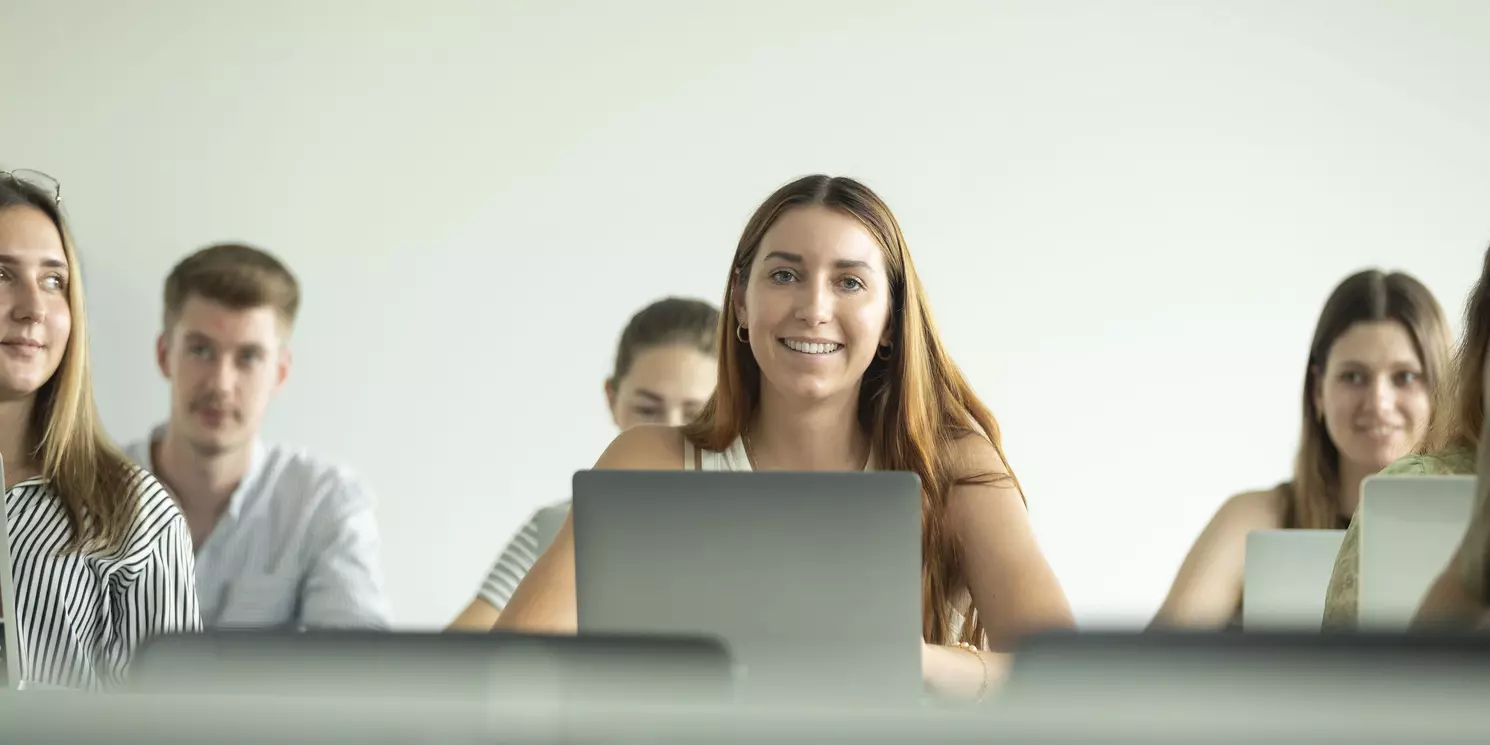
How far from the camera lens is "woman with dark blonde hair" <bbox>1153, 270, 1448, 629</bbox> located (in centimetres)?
293

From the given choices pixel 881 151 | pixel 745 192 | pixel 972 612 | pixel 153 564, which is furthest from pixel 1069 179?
pixel 153 564

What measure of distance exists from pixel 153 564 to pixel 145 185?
3.29 metres

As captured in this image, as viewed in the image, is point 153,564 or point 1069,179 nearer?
point 153,564

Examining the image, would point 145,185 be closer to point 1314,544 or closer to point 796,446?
point 796,446

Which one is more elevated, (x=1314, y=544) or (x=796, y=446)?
(x=796, y=446)

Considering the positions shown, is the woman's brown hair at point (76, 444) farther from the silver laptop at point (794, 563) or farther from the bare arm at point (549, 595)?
the silver laptop at point (794, 563)

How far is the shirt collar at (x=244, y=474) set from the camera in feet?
10.4

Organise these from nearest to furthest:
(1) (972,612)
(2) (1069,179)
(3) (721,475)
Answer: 1. (3) (721,475)
2. (1) (972,612)
3. (2) (1069,179)

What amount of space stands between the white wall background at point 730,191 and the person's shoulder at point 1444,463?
2689 mm

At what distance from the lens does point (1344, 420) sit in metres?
2.99

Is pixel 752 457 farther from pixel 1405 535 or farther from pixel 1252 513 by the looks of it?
pixel 1252 513

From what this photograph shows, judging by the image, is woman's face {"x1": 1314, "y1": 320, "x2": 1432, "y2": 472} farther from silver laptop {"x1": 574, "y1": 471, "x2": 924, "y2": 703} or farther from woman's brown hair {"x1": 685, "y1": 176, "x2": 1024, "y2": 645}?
silver laptop {"x1": 574, "y1": 471, "x2": 924, "y2": 703}

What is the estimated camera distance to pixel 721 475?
1.27 metres

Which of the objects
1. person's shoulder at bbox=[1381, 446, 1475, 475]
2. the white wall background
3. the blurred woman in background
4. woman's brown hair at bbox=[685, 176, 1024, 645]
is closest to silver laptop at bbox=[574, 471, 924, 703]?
woman's brown hair at bbox=[685, 176, 1024, 645]
